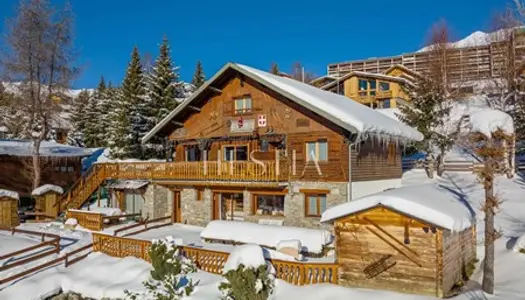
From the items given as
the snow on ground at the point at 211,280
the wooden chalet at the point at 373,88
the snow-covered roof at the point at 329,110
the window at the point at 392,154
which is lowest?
the snow on ground at the point at 211,280

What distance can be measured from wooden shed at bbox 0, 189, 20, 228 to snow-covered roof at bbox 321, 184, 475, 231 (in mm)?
17740

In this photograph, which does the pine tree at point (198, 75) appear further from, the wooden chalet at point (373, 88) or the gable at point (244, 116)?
the gable at point (244, 116)

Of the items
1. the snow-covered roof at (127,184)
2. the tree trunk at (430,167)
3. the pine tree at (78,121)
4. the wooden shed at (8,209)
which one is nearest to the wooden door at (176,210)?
the snow-covered roof at (127,184)

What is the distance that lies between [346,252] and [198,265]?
517 centimetres

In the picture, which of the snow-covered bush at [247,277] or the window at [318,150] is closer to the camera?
the snow-covered bush at [247,277]

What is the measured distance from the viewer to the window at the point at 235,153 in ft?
72.8

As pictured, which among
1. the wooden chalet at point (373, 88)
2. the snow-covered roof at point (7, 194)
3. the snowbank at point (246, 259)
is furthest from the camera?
the wooden chalet at point (373, 88)

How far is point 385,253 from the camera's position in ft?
37.1

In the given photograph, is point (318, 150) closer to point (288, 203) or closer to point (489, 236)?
point (288, 203)

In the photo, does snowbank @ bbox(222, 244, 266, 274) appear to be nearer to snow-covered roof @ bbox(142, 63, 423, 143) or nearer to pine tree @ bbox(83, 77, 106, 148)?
snow-covered roof @ bbox(142, 63, 423, 143)

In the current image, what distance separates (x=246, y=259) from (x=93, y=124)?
43.3 metres

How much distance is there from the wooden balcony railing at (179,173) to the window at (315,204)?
4.64 feet

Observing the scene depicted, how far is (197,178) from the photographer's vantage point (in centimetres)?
2148

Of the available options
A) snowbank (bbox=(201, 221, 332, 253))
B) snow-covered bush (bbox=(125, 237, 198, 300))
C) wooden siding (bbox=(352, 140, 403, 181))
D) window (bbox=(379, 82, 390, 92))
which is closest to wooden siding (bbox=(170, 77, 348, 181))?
wooden siding (bbox=(352, 140, 403, 181))
